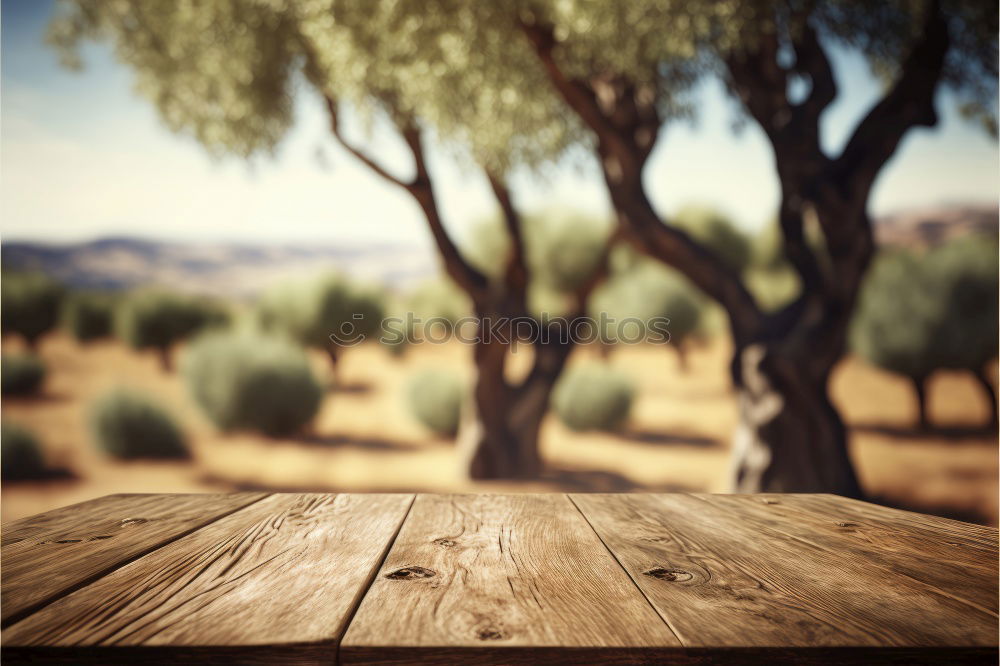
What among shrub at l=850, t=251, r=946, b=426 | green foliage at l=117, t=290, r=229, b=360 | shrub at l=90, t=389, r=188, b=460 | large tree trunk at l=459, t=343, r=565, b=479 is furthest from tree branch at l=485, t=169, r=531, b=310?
green foliage at l=117, t=290, r=229, b=360

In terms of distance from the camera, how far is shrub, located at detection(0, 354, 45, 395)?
11.0 meters

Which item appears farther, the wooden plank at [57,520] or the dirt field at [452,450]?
the dirt field at [452,450]

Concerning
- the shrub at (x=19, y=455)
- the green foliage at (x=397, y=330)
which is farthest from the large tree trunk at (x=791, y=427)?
the green foliage at (x=397, y=330)

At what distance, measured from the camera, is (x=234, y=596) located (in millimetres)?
821

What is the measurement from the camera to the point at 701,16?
441 centimetres

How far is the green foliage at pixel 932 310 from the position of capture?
25.8 feet

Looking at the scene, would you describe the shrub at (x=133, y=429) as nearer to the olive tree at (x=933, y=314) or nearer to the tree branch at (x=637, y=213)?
the tree branch at (x=637, y=213)

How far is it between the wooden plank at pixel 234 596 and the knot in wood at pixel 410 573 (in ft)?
0.12

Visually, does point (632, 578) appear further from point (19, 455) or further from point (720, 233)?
point (720, 233)

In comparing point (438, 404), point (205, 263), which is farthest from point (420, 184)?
point (205, 263)

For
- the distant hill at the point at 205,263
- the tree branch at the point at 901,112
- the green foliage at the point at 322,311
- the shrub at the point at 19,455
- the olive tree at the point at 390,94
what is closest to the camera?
the tree branch at the point at 901,112

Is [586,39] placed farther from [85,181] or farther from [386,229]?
[85,181]

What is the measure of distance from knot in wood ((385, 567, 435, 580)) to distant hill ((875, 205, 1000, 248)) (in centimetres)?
1363

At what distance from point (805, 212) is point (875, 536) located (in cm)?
453
